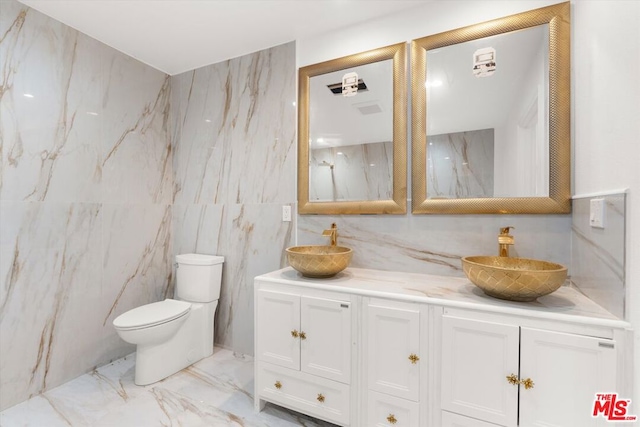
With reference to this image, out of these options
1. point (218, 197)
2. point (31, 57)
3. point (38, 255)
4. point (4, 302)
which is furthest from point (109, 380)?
point (31, 57)

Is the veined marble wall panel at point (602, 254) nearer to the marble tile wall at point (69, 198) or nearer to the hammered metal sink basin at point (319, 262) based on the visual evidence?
the hammered metal sink basin at point (319, 262)

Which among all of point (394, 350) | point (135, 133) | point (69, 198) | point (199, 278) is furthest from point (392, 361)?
point (135, 133)

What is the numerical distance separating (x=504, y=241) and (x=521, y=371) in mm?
589

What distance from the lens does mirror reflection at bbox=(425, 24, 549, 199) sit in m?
1.55

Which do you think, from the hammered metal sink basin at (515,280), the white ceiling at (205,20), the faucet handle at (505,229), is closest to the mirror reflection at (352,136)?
the white ceiling at (205,20)

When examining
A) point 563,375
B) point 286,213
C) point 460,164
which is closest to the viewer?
point 563,375

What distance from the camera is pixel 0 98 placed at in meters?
1.71

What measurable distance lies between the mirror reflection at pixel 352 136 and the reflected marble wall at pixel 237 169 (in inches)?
8.3

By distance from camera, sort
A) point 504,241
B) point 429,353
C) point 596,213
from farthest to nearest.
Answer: point 504,241 → point 429,353 → point 596,213

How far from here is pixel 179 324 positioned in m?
2.12

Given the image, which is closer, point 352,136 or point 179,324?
point 352,136

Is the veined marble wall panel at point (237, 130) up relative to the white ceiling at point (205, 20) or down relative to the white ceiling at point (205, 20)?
down

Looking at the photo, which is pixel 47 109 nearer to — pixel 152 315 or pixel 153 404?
pixel 152 315

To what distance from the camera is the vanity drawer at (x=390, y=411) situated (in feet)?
4.41
